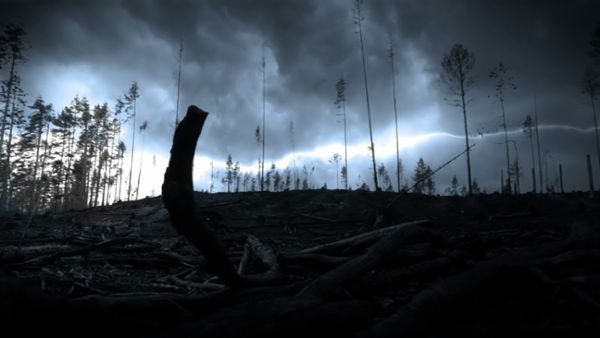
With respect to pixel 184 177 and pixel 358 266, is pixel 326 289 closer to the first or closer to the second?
pixel 358 266

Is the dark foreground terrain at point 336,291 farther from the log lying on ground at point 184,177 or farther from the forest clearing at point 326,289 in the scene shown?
the log lying on ground at point 184,177

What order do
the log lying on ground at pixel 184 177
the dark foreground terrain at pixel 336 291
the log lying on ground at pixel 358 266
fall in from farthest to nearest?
the log lying on ground at pixel 358 266
the dark foreground terrain at pixel 336 291
the log lying on ground at pixel 184 177

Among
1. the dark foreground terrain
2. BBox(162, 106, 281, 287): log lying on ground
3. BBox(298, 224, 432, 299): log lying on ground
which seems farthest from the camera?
BBox(298, 224, 432, 299): log lying on ground

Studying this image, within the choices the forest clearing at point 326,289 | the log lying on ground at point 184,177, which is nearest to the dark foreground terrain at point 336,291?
the forest clearing at point 326,289

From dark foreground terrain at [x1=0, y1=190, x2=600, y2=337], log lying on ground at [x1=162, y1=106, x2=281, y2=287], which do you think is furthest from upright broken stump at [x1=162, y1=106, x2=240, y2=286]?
dark foreground terrain at [x1=0, y1=190, x2=600, y2=337]

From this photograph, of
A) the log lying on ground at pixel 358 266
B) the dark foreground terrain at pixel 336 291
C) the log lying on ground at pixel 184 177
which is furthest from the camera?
the log lying on ground at pixel 358 266

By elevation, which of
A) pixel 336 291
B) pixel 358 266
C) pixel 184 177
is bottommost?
pixel 336 291

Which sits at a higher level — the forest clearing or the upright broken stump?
the upright broken stump

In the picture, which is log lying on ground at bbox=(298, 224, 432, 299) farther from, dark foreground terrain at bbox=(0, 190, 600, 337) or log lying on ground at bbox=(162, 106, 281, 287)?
log lying on ground at bbox=(162, 106, 281, 287)

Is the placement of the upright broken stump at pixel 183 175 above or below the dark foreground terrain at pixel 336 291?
above

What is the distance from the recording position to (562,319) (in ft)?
8.42

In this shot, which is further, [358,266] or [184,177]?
[358,266]

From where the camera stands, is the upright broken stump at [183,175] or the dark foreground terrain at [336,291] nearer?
the upright broken stump at [183,175]

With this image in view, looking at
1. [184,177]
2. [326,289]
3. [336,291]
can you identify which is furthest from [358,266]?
[184,177]
